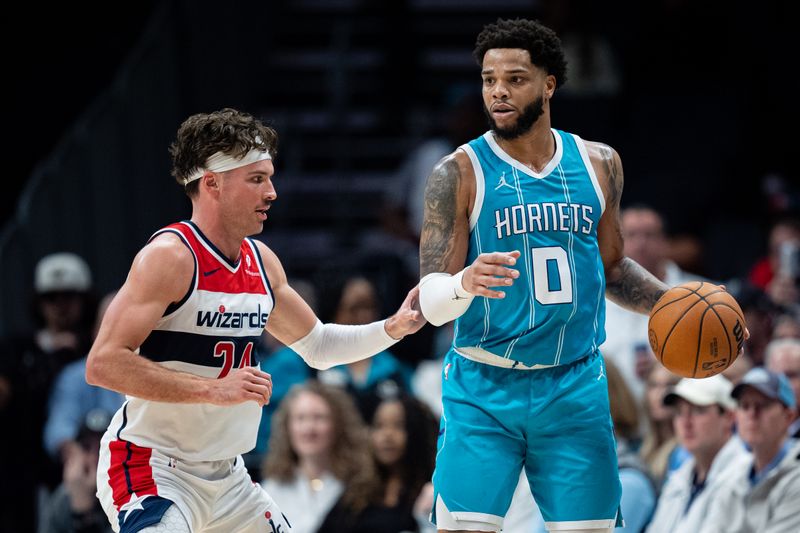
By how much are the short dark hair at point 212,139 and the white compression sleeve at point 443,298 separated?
3.09ft

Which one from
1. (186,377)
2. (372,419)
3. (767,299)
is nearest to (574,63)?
(767,299)

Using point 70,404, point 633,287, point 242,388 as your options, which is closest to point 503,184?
point 633,287

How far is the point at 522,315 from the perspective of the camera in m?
5.58

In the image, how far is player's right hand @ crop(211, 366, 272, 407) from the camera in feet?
17.3

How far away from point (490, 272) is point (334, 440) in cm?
383

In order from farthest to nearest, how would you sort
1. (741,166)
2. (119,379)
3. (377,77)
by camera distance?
1. (377,77)
2. (741,166)
3. (119,379)

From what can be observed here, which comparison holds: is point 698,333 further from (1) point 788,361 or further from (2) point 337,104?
(2) point 337,104

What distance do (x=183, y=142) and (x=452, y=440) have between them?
5.45ft

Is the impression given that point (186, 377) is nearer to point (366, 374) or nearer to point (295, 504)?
point (295, 504)

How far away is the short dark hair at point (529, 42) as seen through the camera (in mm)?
5664

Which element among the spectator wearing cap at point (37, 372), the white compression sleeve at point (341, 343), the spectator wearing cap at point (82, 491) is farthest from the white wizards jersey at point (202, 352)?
the spectator wearing cap at point (37, 372)

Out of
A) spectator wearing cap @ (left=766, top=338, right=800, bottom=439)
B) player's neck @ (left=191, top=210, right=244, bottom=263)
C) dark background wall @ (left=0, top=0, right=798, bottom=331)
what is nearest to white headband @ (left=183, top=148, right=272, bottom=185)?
player's neck @ (left=191, top=210, right=244, bottom=263)

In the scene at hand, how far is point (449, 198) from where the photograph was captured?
222 inches

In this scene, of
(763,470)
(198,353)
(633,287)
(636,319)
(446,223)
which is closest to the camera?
(198,353)
